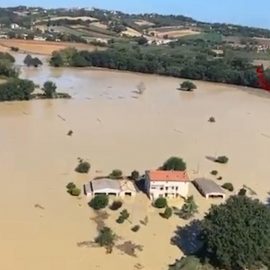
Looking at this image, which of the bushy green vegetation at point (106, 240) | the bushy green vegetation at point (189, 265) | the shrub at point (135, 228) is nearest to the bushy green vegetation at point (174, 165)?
the shrub at point (135, 228)

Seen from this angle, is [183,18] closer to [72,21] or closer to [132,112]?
[72,21]

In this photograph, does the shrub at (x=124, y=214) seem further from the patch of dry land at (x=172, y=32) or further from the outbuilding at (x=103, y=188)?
the patch of dry land at (x=172, y=32)

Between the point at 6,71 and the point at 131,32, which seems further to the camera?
the point at 131,32

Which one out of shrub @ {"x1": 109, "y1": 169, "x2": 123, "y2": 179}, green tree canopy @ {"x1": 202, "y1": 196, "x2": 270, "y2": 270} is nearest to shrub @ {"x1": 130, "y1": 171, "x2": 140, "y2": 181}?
shrub @ {"x1": 109, "y1": 169, "x2": 123, "y2": 179}

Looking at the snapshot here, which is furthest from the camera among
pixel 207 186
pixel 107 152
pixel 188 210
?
pixel 107 152

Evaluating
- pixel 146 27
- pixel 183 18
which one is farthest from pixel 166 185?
pixel 183 18

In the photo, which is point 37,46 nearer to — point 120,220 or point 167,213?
point 167,213

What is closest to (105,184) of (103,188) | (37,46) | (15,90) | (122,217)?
(103,188)
